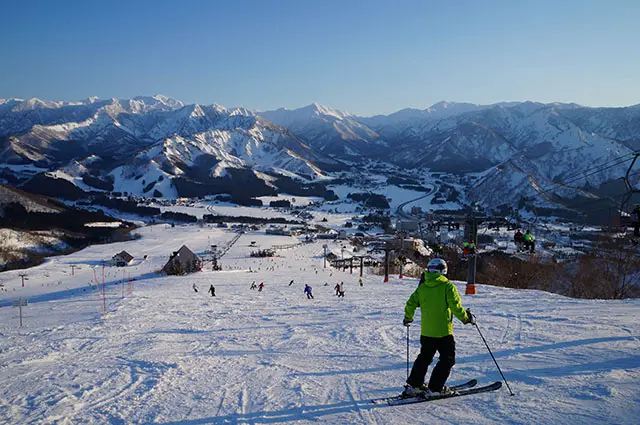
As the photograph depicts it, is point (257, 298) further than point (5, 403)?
Yes

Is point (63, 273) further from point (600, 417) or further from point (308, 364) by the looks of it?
point (600, 417)

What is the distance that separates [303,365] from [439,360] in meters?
2.77

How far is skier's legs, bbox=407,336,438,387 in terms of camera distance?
5.43 m

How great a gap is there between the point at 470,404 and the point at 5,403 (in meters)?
6.75

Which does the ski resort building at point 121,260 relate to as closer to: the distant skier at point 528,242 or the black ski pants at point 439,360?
the distant skier at point 528,242

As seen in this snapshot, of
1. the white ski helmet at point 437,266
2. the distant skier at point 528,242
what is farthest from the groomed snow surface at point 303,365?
the distant skier at point 528,242

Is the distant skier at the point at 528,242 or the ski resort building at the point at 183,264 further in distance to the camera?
the ski resort building at the point at 183,264

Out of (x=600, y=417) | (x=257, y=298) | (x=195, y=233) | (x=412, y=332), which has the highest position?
(x=600, y=417)

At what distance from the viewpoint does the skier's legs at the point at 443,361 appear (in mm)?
5402

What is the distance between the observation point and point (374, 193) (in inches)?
6752

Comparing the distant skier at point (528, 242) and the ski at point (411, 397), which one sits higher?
the distant skier at point (528, 242)

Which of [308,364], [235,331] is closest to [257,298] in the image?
[235,331]

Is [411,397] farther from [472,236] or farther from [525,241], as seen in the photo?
[525,241]

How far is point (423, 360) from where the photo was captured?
18.0 ft
